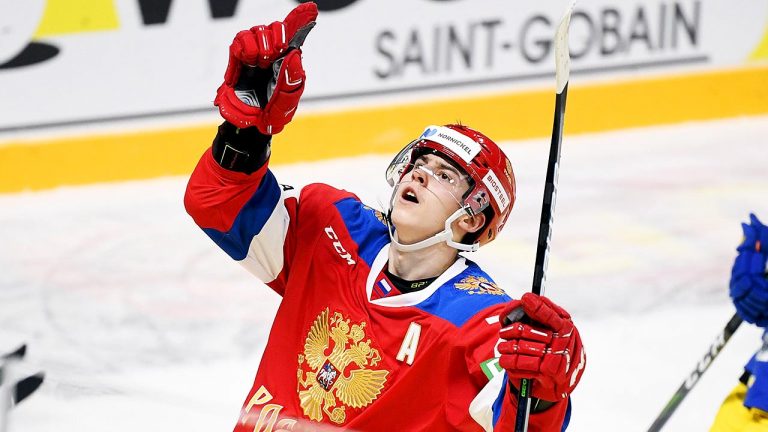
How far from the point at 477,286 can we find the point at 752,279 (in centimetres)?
105

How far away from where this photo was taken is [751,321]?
12.3 ft

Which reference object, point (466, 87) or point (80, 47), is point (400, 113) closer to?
point (466, 87)

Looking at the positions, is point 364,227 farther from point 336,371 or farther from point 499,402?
point 499,402

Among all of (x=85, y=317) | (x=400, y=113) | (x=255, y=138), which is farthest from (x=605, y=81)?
(x=255, y=138)

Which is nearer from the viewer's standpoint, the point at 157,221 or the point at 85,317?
the point at 85,317

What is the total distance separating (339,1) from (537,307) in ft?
11.8

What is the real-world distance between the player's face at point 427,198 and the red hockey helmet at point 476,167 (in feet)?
0.08

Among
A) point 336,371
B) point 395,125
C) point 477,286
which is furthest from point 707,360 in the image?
point 395,125

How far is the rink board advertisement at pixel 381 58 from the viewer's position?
5719mm

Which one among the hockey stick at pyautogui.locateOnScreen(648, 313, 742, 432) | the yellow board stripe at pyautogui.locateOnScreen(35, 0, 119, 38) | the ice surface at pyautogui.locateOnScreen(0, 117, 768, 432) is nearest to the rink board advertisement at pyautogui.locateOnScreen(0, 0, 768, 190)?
the yellow board stripe at pyautogui.locateOnScreen(35, 0, 119, 38)

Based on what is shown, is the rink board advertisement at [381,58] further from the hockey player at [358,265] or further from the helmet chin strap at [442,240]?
the helmet chin strap at [442,240]

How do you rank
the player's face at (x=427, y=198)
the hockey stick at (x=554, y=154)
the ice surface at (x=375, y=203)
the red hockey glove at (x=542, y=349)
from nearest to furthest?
the red hockey glove at (x=542, y=349)
the hockey stick at (x=554, y=154)
the player's face at (x=427, y=198)
the ice surface at (x=375, y=203)

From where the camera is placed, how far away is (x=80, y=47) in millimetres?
5727

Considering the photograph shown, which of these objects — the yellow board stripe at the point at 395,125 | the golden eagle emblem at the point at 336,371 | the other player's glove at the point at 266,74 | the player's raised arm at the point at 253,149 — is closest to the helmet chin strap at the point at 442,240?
the golden eagle emblem at the point at 336,371
